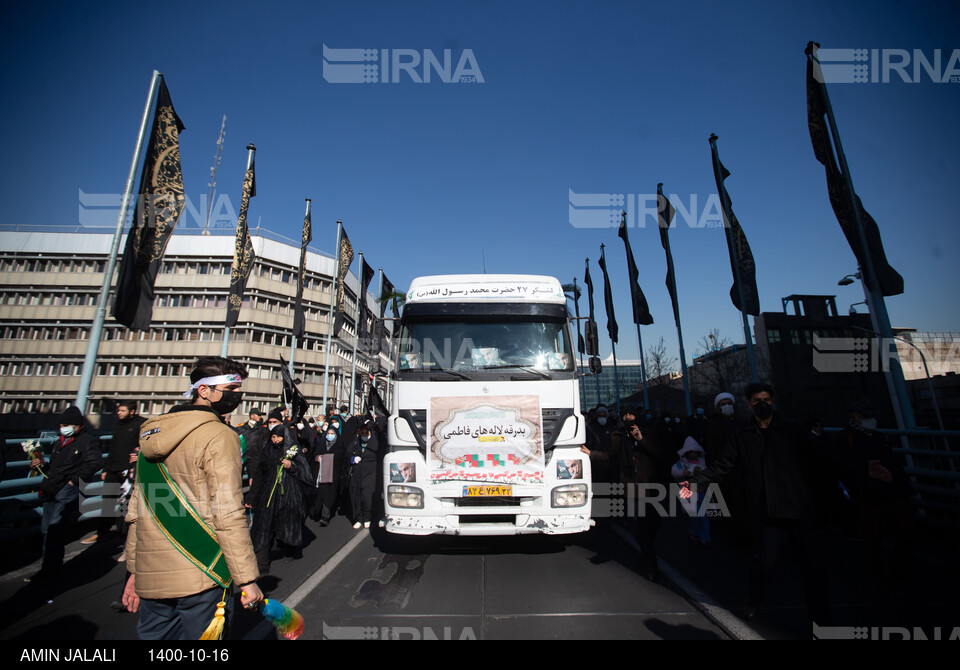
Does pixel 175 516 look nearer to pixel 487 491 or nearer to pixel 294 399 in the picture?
pixel 487 491

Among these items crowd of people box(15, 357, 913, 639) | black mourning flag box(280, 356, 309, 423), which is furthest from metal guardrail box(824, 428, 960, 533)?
black mourning flag box(280, 356, 309, 423)

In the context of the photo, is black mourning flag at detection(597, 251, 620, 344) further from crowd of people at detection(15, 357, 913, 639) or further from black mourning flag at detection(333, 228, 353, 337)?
crowd of people at detection(15, 357, 913, 639)

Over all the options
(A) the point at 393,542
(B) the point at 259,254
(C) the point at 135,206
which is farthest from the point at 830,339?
(B) the point at 259,254

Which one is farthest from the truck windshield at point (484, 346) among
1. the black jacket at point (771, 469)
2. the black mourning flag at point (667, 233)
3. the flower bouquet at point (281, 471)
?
the black mourning flag at point (667, 233)

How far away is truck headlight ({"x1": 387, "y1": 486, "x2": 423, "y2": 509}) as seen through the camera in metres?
5.04

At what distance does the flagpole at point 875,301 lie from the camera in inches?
295

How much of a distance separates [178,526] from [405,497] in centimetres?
306

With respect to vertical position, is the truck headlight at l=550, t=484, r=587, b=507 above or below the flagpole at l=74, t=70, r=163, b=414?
below

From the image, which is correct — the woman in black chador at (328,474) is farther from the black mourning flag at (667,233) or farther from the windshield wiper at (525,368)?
the black mourning flag at (667,233)

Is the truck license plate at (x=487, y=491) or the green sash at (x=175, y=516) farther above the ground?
the green sash at (x=175, y=516)

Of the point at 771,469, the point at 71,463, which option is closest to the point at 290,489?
the point at 71,463

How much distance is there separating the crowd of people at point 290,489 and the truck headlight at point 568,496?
685 millimetres

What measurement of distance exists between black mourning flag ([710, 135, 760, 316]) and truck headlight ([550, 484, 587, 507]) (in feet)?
40.9

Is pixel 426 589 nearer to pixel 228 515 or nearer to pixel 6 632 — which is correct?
pixel 228 515
